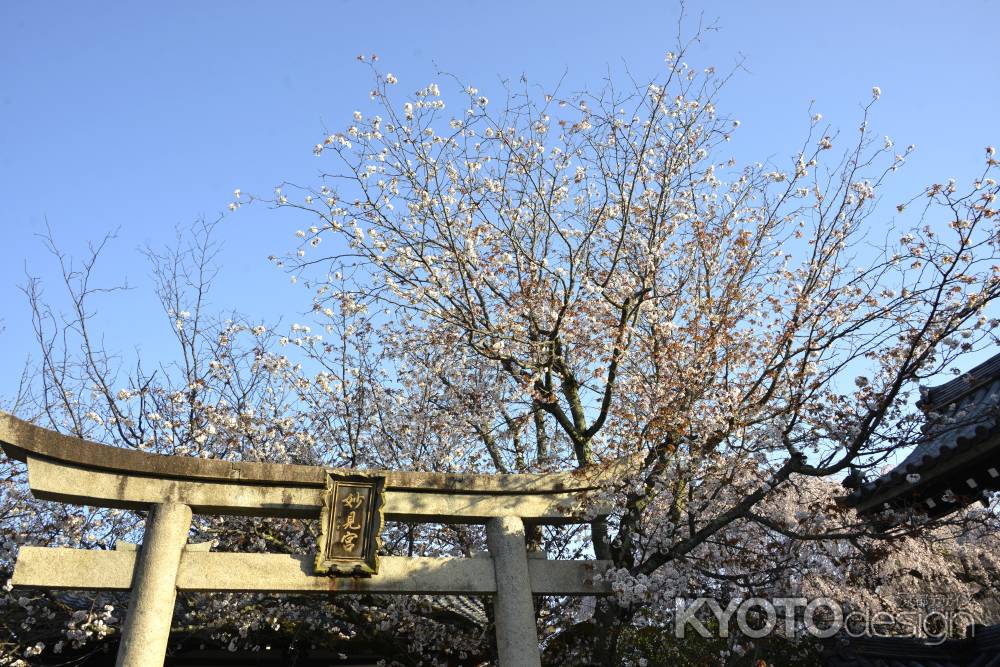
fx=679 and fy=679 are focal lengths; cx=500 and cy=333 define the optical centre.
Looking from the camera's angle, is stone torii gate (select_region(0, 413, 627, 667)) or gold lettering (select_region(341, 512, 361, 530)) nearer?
stone torii gate (select_region(0, 413, 627, 667))

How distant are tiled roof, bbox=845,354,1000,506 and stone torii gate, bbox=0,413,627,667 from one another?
2.84 m

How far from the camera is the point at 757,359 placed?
8.75 meters

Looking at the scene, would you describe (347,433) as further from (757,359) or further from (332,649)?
(757,359)

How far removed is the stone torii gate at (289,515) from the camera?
665 centimetres

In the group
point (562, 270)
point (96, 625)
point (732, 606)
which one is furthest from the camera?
point (562, 270)

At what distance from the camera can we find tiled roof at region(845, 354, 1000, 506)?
551cm

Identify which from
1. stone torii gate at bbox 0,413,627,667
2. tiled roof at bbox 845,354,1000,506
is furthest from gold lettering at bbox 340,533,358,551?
tiled roof at bbox 845,354,1000,506

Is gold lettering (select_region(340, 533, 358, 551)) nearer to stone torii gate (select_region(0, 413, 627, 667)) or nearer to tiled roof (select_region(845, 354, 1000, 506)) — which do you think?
stone torii gate (select_region(0, 413, 627, 667))

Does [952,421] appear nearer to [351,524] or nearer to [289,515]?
[351,524]

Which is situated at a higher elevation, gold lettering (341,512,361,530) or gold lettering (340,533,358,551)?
gold lettering (341,512,361,530)

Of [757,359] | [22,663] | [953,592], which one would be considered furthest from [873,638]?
[22,663]

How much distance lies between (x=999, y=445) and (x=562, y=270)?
529 centimetres

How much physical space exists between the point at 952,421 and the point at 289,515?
22.5 feet

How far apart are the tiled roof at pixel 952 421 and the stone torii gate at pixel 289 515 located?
9.33 ft
